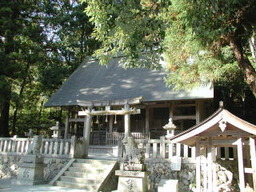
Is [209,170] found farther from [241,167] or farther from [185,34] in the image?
[185,34]

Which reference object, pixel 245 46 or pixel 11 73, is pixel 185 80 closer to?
pixel 245 46

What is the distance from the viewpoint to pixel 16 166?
11.9m

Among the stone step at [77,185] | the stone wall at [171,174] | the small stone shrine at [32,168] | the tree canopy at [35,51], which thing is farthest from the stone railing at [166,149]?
the tree canopy at [35,51]

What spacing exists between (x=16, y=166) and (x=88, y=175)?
4.41 metres

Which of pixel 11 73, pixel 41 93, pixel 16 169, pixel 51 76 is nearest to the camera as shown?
pixel 16 169

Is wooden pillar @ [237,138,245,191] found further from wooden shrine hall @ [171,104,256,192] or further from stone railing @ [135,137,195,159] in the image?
stone railing @ [135,137,195,159]

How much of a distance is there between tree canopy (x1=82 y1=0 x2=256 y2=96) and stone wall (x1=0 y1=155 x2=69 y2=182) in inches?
207

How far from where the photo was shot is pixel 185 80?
31.4 feet

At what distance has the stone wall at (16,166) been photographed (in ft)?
36.0

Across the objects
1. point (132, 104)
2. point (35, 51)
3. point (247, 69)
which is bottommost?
point (132, 104)

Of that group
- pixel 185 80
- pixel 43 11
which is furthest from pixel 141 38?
pixel 43 11

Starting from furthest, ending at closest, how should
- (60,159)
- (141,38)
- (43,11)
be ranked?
(43,11), (60,159), (141,38)

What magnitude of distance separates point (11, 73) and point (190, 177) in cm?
1221

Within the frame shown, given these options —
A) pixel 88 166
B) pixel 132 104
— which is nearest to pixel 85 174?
pixel 88 166
